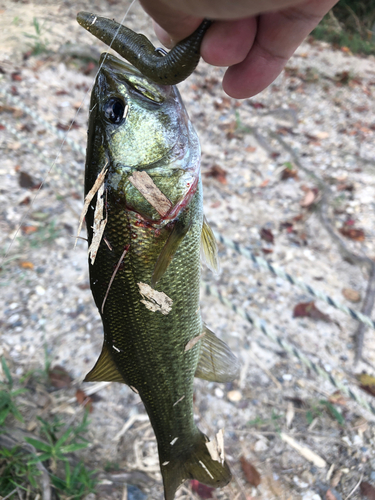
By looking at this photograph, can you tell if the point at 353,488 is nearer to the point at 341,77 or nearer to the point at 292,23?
the point at 292,23

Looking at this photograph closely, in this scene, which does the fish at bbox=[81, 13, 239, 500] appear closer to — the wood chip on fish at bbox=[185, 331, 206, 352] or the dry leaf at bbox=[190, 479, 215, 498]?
the wood chip on fish at bbox=[185, 331, 206, 352]

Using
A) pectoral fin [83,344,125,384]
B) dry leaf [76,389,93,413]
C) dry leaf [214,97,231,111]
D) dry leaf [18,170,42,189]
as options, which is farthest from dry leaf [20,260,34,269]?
dry leaf [214,97,231,111]

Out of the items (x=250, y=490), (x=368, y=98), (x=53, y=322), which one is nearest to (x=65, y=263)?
(x=53, y=322)

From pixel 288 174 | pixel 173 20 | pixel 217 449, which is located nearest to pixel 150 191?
pixel 173 20

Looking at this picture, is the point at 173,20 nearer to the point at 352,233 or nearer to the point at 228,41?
the point at 228,41

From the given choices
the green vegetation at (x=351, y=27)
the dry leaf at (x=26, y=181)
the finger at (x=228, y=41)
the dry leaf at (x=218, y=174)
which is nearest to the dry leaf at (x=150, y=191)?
the finger at (x=228, y=41)
